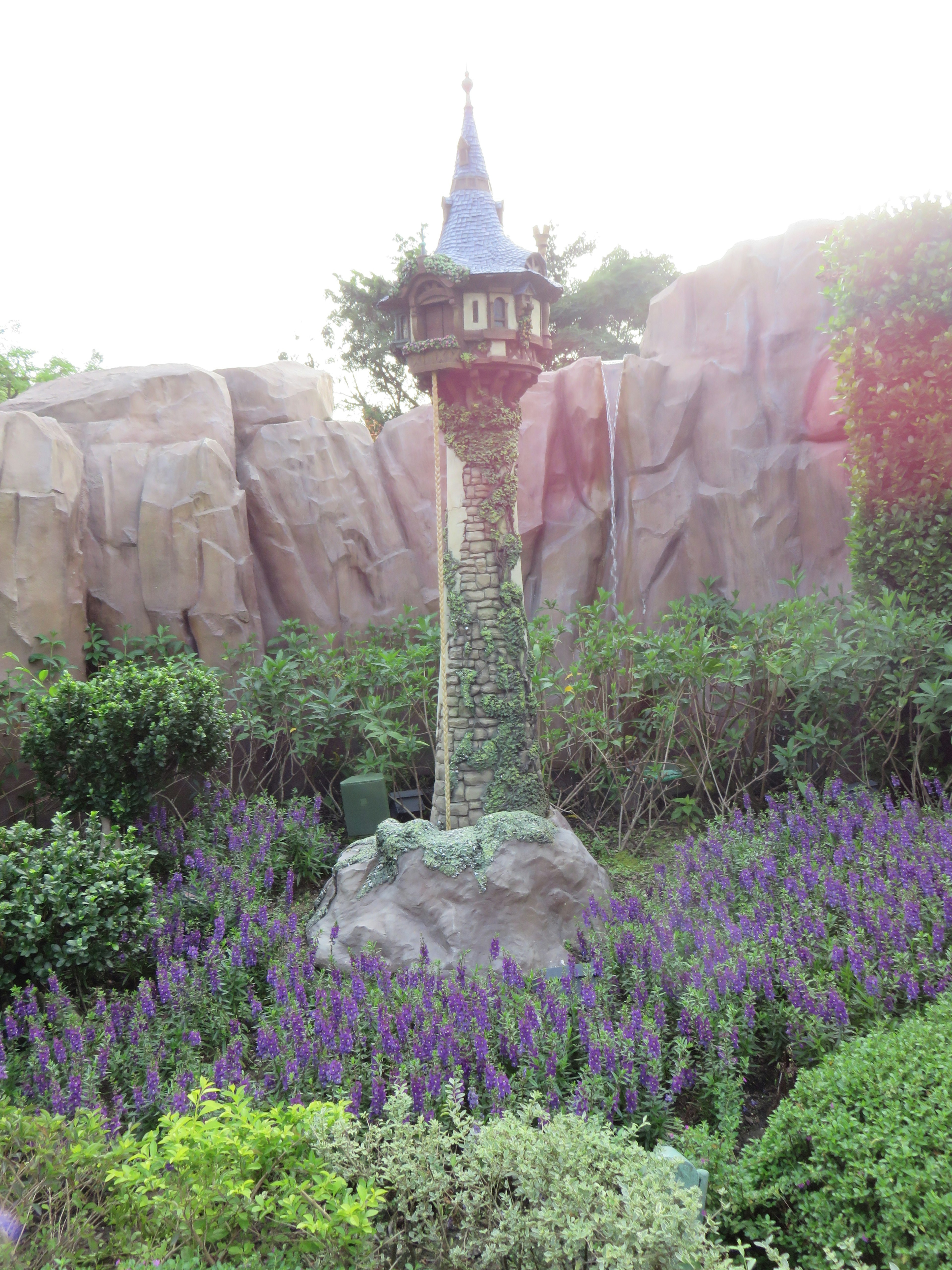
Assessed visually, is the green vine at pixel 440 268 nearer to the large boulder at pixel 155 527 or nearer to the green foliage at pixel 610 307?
the large boulder at pixel 155 527

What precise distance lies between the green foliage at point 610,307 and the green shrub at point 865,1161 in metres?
16.8

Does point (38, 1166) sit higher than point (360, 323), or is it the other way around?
point (360, 323)

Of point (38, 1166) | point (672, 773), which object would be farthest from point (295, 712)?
point (38, 1166)

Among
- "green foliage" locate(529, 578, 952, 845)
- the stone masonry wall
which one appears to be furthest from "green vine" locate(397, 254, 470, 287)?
"green foliage" locate(529, 578, 952, 845)

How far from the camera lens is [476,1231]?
2.41 meters

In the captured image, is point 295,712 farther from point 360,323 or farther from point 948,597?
point 360,323

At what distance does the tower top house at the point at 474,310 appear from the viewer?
18.9ft

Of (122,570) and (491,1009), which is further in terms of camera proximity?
(122,570)

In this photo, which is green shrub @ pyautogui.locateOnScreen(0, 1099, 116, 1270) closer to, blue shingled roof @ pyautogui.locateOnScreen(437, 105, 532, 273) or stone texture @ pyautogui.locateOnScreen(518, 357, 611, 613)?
blue shingled roof @ pyautogui.locateOnScreen(437, 105, 532, 273)

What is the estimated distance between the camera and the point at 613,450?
10250 millimetres

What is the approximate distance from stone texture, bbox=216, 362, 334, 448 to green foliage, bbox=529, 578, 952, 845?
4263 millimetres

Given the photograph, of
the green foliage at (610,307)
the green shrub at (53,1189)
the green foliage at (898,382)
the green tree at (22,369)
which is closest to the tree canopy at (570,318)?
the green foliage at (610,307)

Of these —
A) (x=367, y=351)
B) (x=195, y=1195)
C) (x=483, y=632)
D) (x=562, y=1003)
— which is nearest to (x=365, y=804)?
(x=483, y=632)

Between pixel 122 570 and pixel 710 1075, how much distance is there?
7.49m
